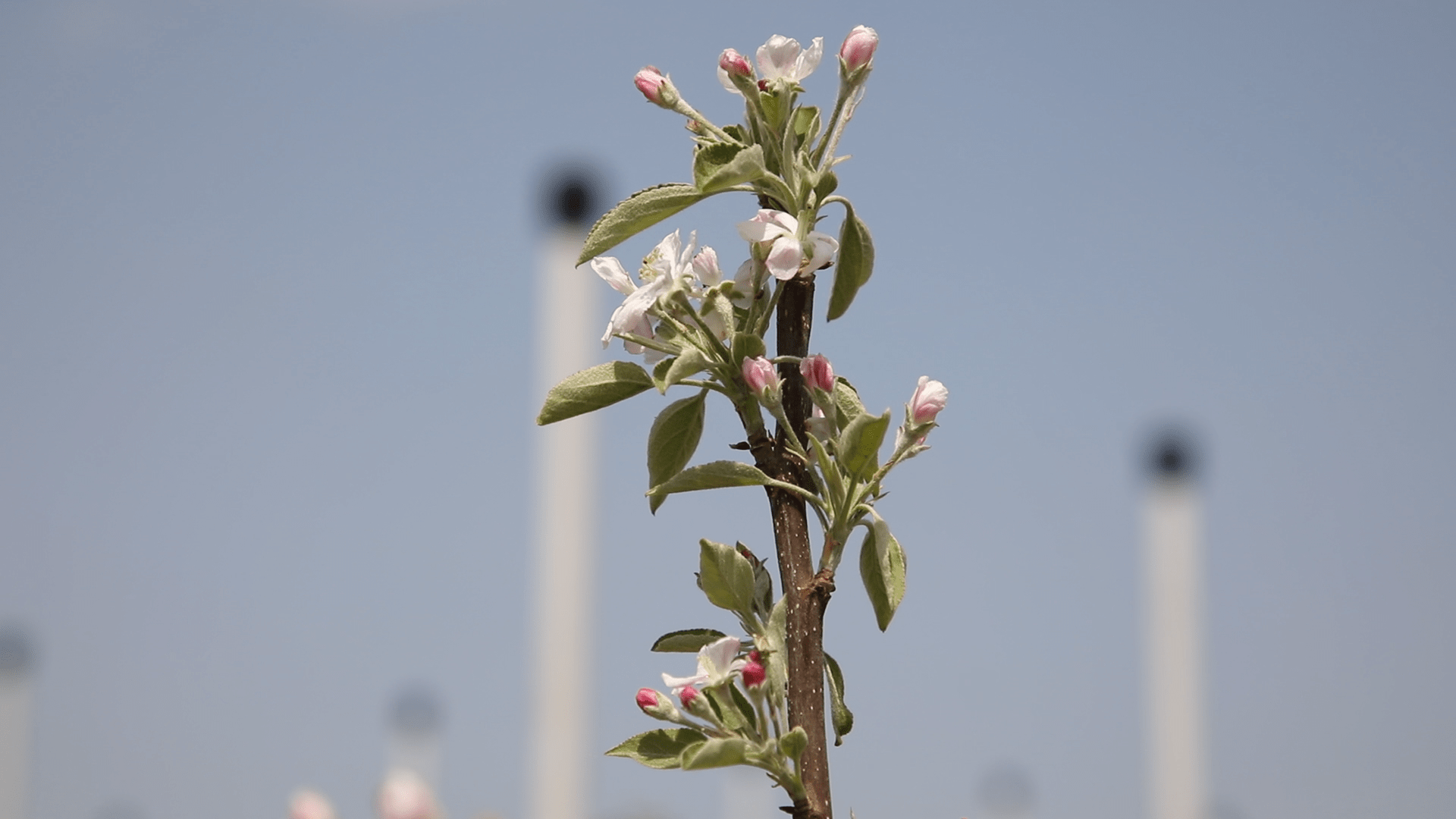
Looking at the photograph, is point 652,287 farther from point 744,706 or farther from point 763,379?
point 744,706

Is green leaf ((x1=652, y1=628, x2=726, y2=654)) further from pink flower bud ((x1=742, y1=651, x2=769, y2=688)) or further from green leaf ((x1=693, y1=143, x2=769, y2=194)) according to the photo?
green leaf ((x1=693, y1=143, x2=769, y2=194))

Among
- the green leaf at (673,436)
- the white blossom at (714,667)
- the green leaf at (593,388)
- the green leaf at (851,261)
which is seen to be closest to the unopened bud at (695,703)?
the white blossom at (714,667)

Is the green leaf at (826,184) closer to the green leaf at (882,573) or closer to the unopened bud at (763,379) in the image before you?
the unopened bud at (763,379)

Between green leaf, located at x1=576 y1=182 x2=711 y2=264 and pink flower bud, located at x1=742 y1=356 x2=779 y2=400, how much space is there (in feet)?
0.84

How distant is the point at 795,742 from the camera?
1.43 metres

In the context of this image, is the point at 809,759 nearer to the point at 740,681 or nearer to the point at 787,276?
the point at 740,681

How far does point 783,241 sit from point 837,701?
616 millimetres

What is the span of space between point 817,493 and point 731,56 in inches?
22.8

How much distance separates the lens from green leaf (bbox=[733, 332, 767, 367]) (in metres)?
1.55

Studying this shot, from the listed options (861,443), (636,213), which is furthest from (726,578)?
(636,213)

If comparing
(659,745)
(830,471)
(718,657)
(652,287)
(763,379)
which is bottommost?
(659,745)

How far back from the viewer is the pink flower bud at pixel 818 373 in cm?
157

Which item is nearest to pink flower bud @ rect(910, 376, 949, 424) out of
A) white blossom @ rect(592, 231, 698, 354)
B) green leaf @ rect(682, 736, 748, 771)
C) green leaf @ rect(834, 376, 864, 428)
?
green leaf @ rect(834, 376, 864, 428)

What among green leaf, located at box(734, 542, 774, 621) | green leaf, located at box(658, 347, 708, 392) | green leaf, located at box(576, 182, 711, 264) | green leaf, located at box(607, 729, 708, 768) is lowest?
green leaf, located at box(607, 729, 708, 768)
